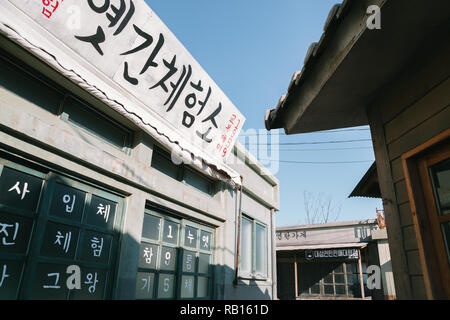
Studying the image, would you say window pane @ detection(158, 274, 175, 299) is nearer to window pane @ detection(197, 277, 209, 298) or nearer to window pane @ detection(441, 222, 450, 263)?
window pane @ detection(197, 277, 209, 298)

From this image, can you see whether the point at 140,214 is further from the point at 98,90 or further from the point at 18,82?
the point at 18,82

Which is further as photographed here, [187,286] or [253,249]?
[253,249]

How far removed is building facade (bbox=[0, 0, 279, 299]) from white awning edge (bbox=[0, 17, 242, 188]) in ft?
0.04

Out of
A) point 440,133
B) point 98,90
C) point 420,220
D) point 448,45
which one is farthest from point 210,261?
point 448,45

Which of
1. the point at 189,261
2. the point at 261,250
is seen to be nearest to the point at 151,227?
the point at 189,261

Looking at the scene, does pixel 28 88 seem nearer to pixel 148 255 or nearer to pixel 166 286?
pixel 148 255

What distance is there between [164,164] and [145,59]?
6.14ft

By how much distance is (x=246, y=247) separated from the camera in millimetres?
7809

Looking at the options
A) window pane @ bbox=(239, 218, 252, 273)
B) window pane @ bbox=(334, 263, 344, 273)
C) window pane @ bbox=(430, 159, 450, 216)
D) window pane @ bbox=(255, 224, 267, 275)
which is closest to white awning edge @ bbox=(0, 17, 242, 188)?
window pane @ bbox=(239, 218, 252, 273)

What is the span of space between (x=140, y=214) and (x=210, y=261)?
2302 millimetres

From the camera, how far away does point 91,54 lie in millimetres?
4156

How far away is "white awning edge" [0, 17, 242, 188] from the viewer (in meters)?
3.22

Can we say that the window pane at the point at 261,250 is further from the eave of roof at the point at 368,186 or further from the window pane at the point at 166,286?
the eave of roof at the point at 368,186

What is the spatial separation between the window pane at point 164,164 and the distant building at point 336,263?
12728 millimetres
